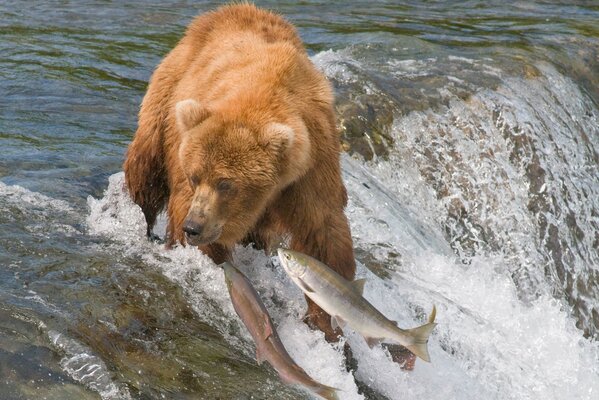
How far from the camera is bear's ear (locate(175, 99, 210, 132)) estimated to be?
5047 millimetres

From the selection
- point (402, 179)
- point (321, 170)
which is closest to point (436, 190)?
point (402, 179)

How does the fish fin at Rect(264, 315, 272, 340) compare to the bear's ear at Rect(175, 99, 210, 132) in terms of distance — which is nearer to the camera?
the fish fin at Rect(264, 315, 272, 340)

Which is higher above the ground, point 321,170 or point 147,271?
point 321,170

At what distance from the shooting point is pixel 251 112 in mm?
5082

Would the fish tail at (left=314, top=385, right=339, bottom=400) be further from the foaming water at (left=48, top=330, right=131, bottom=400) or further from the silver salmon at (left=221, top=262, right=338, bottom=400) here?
the foaming water at (left=48, top=330, right=131, bottom=400)

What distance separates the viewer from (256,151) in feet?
16.3

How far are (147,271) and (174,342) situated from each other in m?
0.82

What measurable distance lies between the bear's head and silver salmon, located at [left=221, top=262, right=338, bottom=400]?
36cm

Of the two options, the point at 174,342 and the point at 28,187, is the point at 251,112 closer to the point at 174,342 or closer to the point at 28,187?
the point at 174,342

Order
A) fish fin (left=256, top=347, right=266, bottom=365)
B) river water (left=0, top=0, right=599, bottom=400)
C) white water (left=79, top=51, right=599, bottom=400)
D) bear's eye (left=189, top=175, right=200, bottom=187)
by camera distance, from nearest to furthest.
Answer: fish fin (left=256, top=347, right=266, bottom=365), river water (left=0, top=0, right=599, bottom=400), bear's eye (left=189, top=175, right=200, bottom=187), white water (left=79, top=51, right=599, bottom=400)

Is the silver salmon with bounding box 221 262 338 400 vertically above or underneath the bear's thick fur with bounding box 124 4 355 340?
underneath

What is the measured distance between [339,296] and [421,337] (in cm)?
41

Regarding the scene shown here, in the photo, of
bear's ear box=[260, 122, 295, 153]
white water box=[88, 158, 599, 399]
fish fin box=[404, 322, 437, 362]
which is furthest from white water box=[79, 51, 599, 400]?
bear's ear box=[260, 122, 295, 153]

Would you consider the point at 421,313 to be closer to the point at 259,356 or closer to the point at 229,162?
the point at 229,162
